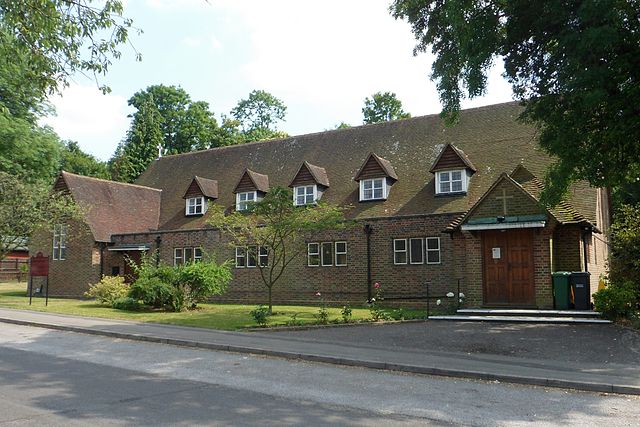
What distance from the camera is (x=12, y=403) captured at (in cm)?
689

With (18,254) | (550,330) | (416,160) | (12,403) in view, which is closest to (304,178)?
(416,160)

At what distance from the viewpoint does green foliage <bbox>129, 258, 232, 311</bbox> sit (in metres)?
20.1

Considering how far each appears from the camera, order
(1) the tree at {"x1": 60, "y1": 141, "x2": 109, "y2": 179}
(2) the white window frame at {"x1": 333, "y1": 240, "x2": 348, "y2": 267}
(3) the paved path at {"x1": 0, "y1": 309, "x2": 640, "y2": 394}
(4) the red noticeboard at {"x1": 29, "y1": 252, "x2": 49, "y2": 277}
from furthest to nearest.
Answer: (1) the tree at {"x1": 60, "y1": 141, "x2": 109, "y2": 179}, (2) the white window frame at {"x1": 333, "y1": 240, "x2": 348, "y2": 267}, (4) the red noticeboard at {"x1": 29, "y1": 252, "x2": 49, "y2": 277}, (3) the paved path at {"x1": 0, "y1": 309, "x2": 640, "y2": 394}

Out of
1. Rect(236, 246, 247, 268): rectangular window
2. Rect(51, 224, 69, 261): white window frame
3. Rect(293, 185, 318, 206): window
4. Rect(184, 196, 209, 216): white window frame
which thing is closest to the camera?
Rect(293, 185, 318, 206): window

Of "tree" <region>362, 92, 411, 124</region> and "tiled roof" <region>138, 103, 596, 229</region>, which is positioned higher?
"tree" <region>362, 92, 411, 124</region>

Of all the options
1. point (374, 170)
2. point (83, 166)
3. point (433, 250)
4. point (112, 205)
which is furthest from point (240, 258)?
point (83, 166)

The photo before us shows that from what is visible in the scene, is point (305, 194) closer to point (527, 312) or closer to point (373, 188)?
point (373, 188)

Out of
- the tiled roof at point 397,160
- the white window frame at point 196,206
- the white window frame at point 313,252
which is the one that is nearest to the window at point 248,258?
the white window frame at point 313,252

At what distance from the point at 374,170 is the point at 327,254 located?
435cm

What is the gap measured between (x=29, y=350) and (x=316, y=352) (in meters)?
6.11

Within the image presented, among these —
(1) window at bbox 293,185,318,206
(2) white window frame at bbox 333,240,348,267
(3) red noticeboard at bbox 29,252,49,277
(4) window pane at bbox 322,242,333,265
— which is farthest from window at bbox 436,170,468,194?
(3) red noticeboard at bbox 29,252,49,277

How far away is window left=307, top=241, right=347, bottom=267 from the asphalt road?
1376cm

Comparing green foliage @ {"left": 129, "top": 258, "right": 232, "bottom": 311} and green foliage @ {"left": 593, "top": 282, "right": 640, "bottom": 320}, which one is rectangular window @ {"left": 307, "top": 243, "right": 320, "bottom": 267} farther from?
green foliage @ {"left": 593, "top": 282, "right": 640, "bottom": 320}

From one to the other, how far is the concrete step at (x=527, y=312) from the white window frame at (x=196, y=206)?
16.3 m
